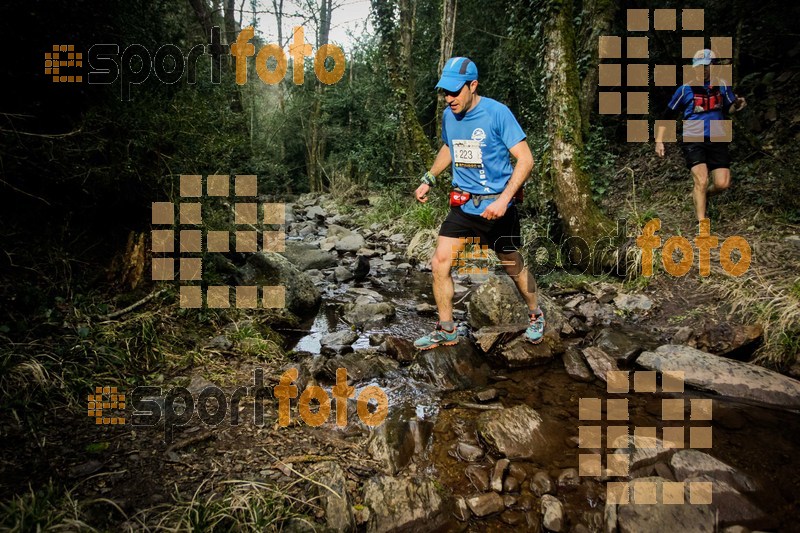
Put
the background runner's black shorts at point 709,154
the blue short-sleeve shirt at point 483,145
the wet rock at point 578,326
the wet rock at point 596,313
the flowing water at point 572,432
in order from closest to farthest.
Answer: the flowing water at point 572,432 < the blue short-sleeve shirt at point 483,145 < the wet rock at point 578,326 < the wet rock at point 596,313 < the background runner's black shorts at point 709,154

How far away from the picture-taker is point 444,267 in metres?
3.52

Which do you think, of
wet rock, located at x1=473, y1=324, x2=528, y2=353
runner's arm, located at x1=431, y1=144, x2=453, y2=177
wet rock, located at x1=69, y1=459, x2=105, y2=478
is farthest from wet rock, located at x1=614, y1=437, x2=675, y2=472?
wet rock, located at x1=69, y1=459, x2=105, y2=478

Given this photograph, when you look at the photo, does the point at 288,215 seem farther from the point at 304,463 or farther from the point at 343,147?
the point at 304,463

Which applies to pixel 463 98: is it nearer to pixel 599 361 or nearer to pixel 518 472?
pixel 599 361

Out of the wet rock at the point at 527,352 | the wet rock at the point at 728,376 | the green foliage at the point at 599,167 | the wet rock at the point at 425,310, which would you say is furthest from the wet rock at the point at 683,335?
the green foliage at the point at 599,167

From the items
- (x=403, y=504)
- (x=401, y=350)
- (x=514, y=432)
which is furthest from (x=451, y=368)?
(x=403, y=504)

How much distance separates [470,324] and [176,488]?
3207 mm

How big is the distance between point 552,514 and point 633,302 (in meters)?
3.30

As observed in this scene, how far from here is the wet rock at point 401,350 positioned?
3709 mm

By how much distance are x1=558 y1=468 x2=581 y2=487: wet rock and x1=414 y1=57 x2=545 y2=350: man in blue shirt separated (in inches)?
59.1

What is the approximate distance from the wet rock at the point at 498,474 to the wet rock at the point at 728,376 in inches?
73.1

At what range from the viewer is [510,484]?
2287 mm

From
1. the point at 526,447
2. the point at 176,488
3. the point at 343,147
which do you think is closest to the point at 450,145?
the point at 526,447

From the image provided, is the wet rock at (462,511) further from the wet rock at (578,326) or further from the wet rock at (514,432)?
the wet rock at (578,326)
